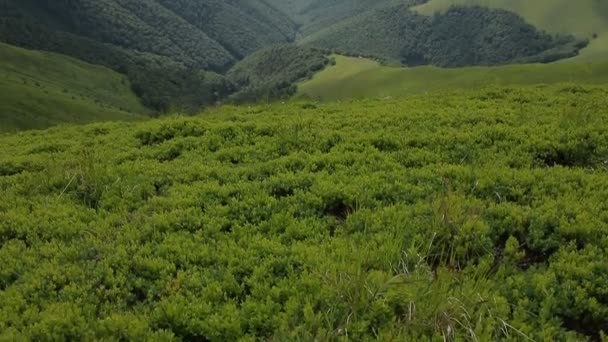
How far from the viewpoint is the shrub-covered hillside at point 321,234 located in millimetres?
6266

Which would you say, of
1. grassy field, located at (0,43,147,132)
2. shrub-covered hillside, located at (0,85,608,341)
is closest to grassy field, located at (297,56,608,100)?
shrub-covered hillside, located at (0,85,608,341)

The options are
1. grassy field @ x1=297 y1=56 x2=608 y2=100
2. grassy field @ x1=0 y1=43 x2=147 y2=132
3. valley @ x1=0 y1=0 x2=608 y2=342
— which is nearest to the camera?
valley @ x1=0 y1=0 x2=608 y2=342

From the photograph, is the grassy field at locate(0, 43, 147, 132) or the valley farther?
the grassy field at locate(0, 43, 147, 132)

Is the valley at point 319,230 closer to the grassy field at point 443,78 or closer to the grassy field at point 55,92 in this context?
the grassy field at point 443,78

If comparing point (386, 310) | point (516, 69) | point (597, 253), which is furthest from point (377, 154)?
point (516, 69)

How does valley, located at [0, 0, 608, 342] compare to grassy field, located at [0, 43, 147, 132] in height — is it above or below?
above

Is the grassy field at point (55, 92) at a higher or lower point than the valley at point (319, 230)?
lower

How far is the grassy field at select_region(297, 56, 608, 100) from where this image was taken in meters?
40.9

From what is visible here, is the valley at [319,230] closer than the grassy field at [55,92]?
Yes

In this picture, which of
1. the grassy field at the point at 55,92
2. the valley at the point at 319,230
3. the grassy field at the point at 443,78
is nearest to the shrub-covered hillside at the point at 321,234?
the valley at the point at 319,230

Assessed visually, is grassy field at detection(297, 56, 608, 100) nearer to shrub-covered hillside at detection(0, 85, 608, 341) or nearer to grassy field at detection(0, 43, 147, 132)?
shrub-covered hillside at detection(0, 85, 608, 341)

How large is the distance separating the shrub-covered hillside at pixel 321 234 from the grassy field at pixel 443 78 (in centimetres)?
1079

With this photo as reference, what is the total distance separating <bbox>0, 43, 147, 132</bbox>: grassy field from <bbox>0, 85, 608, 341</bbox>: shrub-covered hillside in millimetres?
59736

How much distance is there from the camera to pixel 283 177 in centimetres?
1041
